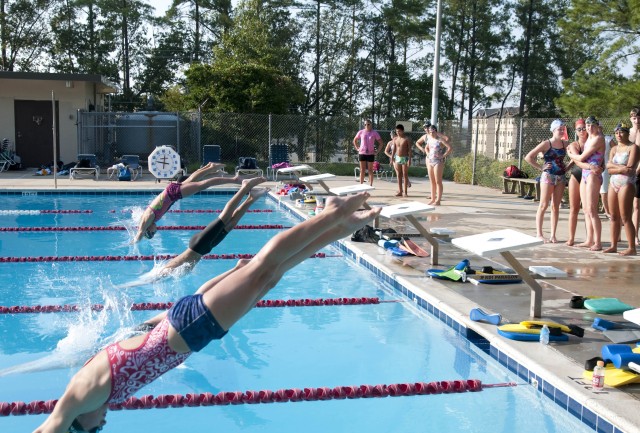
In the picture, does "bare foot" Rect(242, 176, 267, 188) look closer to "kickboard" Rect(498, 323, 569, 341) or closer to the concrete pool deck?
the concrete pool deck

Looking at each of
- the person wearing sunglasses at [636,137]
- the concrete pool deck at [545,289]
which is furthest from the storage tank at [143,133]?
the person wearing sunglasses at [636,137]

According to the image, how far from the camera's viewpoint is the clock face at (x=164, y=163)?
55.7ft

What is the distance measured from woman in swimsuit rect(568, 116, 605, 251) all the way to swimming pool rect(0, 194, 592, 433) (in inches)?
114

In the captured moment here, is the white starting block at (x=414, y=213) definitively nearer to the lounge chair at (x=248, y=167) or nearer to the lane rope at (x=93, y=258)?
the lane rope at (x=93, y=258)

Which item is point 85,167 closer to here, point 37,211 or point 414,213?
point 37,211

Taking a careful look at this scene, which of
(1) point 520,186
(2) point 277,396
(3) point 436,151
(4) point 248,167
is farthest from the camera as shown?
(4) point 248,167

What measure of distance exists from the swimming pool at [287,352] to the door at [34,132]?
498 inches

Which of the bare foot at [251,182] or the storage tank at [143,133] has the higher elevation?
the storage tank at [143,133]

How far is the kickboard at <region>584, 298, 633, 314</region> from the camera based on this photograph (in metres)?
5.55

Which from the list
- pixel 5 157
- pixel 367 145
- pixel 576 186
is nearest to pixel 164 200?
Result: pixel 576 186

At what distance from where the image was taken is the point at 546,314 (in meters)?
5.59

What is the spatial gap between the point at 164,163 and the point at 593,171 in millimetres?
11604

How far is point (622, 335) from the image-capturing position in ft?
16.3

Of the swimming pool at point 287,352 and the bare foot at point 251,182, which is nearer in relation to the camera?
the swimming pool at point 287,352
